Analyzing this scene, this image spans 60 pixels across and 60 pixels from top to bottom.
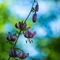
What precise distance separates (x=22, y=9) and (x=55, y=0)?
10.7 inches

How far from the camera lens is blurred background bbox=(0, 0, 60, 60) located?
1.28 metres

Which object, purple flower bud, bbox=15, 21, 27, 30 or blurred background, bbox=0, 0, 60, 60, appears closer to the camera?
purple flower bud, bbox=15, 21, 27, 30

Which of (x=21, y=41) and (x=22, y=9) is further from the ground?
(x=22, y=9)

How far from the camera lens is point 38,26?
1321 mm

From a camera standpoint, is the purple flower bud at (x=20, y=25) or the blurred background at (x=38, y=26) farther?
the blurred background at (x=38, y=26)

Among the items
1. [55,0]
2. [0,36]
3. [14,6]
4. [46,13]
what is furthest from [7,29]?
[55,0]

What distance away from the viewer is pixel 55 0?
4.40 feet

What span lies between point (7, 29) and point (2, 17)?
0.10 metres

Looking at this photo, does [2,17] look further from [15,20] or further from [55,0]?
[55,0]

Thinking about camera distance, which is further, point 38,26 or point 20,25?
point 38,26

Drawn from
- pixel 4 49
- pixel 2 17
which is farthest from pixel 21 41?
pixel 2 17

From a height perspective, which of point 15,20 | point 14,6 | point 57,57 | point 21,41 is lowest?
point 57,57

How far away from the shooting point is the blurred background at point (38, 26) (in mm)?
1279

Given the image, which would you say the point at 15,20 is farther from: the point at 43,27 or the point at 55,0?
the point at 55,0
